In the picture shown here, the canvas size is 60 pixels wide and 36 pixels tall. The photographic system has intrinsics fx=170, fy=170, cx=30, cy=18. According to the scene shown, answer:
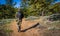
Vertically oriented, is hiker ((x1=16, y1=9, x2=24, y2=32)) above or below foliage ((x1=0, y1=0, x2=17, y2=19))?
below

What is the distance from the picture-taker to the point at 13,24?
315 centimetres

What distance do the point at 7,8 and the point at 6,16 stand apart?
151 millimetres

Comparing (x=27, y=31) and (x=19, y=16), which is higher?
(x=19, y=16)

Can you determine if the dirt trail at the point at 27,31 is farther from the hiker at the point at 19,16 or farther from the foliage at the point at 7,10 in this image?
the foliage at the point at 7,10

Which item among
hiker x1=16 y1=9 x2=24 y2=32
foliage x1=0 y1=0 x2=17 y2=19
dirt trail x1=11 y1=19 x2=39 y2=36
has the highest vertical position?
foliage x1=0 y1=0 x2=17 y2=19

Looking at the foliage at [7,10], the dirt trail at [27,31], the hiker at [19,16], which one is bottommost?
the dirt trail at [27,31]

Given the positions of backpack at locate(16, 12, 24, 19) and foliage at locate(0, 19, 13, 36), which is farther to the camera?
backpack at locate(16, 12, 24, 19)

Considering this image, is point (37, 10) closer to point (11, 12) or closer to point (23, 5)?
point (23, 5)

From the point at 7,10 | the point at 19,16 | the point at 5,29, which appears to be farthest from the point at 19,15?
the point at 5,29

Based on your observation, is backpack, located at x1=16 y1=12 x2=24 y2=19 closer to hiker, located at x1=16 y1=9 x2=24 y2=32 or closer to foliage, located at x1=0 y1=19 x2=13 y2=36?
hiker, located at x1=16 y1=9 x2=24 y2=32

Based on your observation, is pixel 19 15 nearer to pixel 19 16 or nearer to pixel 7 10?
pixel 19 16

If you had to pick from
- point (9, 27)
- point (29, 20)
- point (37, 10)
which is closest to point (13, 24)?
point (9, 27)

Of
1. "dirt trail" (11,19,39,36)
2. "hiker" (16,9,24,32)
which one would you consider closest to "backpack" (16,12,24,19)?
"hiker" (16,9,24,32)

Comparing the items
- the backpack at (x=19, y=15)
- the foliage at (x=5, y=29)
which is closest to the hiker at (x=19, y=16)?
the backpack at (x=19, y=15)
